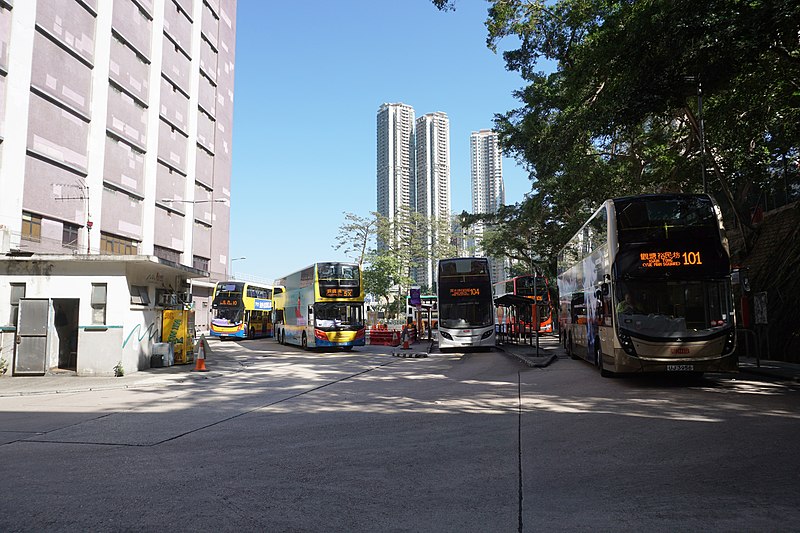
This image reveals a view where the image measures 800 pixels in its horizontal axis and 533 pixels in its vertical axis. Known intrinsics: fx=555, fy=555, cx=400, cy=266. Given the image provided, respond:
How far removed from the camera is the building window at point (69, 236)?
1321 inches

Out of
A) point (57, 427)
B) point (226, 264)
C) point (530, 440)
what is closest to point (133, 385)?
point (57, 427)

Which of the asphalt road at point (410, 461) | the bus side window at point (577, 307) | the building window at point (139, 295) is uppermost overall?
the building window at point (139, 295)

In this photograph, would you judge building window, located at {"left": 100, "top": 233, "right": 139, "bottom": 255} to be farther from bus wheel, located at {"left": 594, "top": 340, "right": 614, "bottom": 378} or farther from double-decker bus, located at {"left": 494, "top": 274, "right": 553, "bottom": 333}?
bus wheel, located at {"left": 594, "top": 340, "right": 614, "bottom": 378}

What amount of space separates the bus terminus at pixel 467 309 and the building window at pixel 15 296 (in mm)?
14620

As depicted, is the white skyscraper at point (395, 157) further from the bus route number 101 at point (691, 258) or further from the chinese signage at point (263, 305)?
the bus route number 101 at point (691, 258)

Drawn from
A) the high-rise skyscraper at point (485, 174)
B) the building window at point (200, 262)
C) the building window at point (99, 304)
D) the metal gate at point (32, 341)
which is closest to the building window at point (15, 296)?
the metal gate at point (32, 341)

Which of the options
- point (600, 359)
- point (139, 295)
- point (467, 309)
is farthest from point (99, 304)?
point (467, 309)

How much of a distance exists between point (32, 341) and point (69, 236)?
72.7 feet

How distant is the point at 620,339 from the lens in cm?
1159

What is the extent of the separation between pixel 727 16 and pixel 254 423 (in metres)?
10.9

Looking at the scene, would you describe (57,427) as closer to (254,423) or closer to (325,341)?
(254,423)

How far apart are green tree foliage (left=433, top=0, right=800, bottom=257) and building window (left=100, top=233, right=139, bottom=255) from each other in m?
27.9

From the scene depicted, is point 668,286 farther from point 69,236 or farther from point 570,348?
point 69,236

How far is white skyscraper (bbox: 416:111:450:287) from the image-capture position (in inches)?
3088
